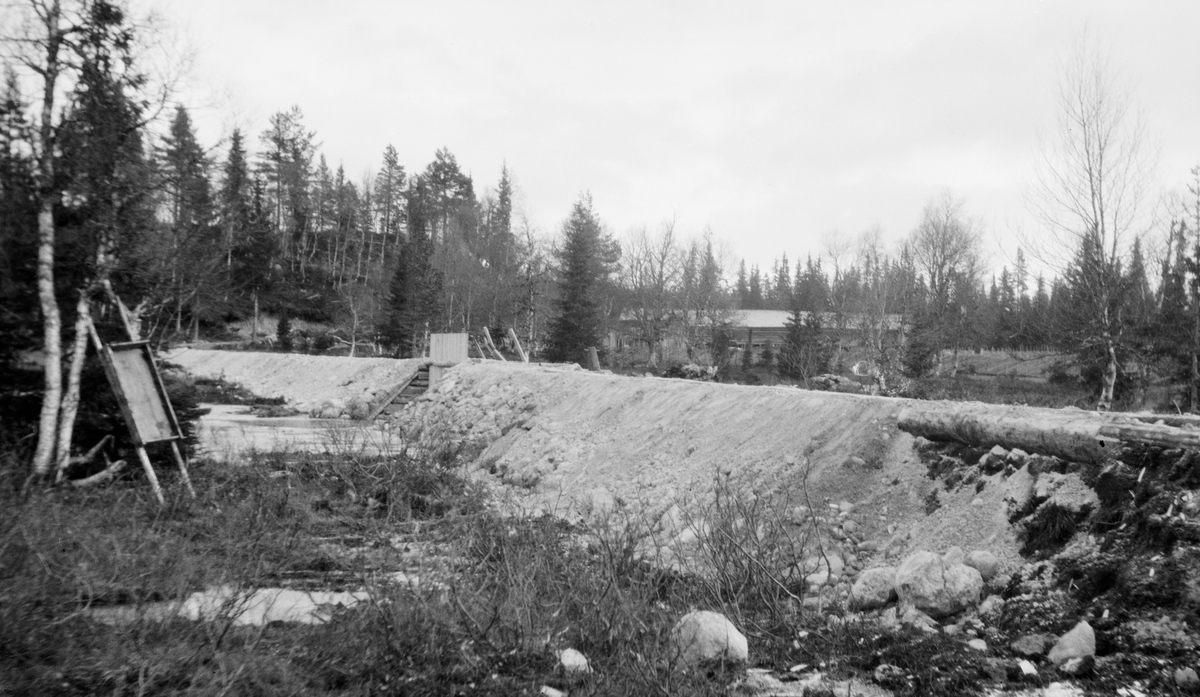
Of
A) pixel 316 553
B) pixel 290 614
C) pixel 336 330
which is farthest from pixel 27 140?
pixel 336 330

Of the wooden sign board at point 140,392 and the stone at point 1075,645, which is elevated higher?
the wooden sign board at point 140,392

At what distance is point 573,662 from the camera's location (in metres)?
4.52

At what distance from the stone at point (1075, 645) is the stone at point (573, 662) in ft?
9.03

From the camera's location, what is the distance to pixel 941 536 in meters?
6.99

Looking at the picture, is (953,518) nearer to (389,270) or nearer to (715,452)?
(715,452)

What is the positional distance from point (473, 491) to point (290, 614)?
18.2 ft

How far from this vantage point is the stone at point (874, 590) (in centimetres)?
602

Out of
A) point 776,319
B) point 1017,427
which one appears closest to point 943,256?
point 776,319

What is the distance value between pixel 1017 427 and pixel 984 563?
5.83ft

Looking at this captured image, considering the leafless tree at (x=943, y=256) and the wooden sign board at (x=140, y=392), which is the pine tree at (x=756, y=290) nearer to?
the leafless tree at (x=943, y=256)

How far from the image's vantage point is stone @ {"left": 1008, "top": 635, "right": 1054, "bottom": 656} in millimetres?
4820

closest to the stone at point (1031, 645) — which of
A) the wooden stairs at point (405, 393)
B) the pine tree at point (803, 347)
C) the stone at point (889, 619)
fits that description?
the stone at point (889, 619)

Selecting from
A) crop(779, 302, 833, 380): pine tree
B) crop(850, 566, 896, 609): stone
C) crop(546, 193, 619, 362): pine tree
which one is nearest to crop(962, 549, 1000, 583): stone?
crop(850, 566, 896, 609): stone

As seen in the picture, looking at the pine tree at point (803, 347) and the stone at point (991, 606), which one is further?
the pine tree at point (803, 347)
